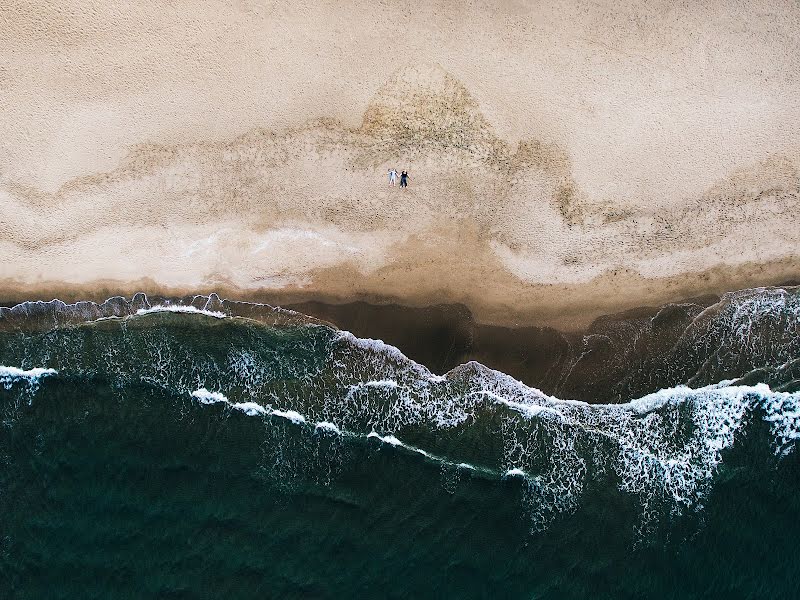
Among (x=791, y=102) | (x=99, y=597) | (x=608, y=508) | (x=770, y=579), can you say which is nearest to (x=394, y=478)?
(x=608, y=508)

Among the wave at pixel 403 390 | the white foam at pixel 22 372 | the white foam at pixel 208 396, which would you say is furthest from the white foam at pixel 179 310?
the white foam at pixel 22 372

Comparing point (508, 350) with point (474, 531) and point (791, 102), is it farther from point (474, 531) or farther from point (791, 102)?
point (791, 102)

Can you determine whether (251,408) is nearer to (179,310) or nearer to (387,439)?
(179,310)

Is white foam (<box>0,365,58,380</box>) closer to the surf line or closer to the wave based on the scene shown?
the wave

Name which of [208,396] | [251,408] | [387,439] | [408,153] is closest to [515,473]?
[387,439]

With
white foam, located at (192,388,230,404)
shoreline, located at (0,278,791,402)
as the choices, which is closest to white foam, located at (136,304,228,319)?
white foam, located at (192,388,230,404)

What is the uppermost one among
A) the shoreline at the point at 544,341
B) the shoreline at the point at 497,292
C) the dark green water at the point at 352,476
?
the shoreline at the point at 497,292

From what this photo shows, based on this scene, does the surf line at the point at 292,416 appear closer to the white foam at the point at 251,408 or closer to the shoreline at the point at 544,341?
the white foam at the point at 251,408
